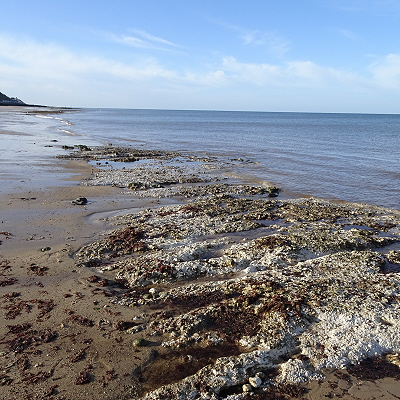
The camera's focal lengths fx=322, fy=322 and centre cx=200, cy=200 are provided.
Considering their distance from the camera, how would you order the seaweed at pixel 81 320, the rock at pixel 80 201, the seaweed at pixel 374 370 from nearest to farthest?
Answer: 1. the seaweed at pixel 374 370
2. the seaweed at pixel 81 320
3. the rock at pixel 80 201

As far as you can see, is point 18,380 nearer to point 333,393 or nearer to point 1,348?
point 1,348

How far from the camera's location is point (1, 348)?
6.55m

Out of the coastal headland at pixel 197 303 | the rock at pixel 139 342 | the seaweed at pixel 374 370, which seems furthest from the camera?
the rock at pixel 139 342

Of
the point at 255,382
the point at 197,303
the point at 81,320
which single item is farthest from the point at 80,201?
the point at 255,382

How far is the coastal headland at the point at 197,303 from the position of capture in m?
6.02

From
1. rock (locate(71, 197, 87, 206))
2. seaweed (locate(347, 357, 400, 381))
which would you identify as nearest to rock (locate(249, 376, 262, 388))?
seaweed (locate(347, 357, 400, 381))

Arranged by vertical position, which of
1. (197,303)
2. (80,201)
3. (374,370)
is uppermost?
(80,201)

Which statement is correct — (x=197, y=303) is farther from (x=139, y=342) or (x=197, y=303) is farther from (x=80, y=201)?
(x=80, y=201)

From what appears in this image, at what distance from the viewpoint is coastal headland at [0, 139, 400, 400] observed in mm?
6016

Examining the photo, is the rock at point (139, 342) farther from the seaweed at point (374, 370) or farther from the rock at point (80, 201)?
the rock at point (80, 201)

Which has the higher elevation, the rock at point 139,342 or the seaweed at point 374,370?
the rock at point 139,342

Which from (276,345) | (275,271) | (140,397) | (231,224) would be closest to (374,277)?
(275,271)

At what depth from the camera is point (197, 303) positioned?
834 centimetres

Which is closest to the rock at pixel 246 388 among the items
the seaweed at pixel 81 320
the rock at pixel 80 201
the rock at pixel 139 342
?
the rock at pixel 139 342
